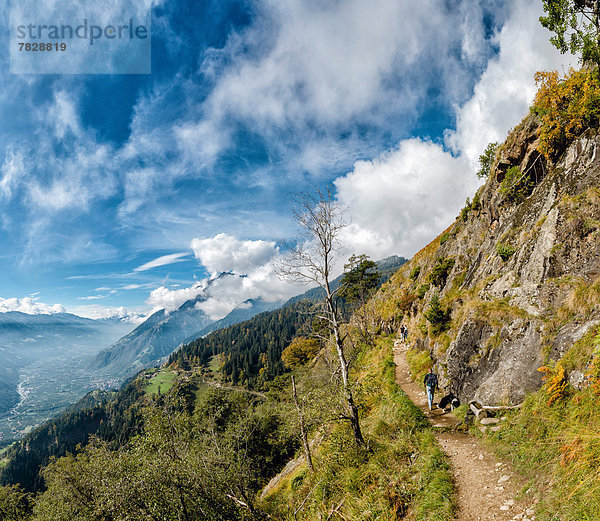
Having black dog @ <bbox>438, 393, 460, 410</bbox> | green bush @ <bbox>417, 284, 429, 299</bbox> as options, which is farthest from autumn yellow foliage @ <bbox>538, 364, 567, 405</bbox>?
green bush @ <bbox>417, 284, 429, 299</bbox>

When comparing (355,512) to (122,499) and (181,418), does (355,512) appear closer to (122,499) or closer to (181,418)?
(122,499)

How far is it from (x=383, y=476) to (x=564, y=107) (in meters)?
23.3

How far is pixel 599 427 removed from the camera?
223 inches

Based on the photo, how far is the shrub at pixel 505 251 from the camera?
1525 cm

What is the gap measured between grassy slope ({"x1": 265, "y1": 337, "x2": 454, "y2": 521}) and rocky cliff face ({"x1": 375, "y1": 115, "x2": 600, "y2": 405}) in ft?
10.3

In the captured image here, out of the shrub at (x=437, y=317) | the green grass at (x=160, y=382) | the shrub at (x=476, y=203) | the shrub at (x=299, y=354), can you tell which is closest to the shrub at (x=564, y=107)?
the shrub at (x=476, y=203)

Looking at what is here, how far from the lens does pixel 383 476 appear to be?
8.06m

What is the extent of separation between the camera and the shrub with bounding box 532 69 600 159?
48.1ft

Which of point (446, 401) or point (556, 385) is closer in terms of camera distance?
point (556, 385)

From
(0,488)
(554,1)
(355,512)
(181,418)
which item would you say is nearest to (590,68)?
(554,1)

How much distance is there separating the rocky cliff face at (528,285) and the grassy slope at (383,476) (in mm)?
3149

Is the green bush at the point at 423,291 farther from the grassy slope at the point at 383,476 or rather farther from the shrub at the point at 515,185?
the grassy slope at the point at 383,476

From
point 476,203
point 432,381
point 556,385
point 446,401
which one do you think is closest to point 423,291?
point 476,203

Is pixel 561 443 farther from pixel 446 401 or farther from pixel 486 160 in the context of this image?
pixel 486 160
